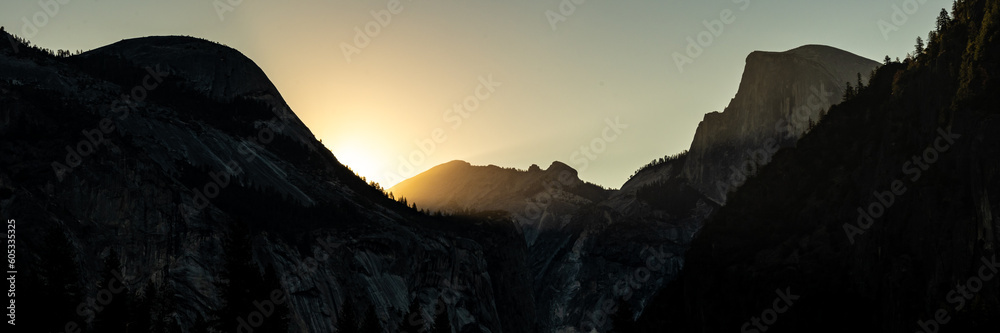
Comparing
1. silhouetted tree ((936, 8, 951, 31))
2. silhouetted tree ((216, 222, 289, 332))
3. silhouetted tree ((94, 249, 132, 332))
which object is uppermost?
silhouetted tree ((936, 8, 951, 31))

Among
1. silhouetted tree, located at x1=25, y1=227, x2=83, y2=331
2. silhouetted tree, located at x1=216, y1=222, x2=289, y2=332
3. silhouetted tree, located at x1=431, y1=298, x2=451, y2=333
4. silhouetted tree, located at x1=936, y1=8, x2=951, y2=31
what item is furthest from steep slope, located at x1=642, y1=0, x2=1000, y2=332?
silhouetted tree, located at x1=25, y1=227, x2=83, y2=331

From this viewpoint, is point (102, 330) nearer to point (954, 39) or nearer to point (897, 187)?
point (897, 187)

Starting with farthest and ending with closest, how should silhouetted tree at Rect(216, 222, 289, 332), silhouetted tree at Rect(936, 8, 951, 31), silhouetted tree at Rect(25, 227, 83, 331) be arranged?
silhouetted tree at Rect(936, 8, 951, 31) < silhouetted tree at Rect(25, 227, 83, 331) < silhouetted tree at Rect(216, 222, 289, 332)

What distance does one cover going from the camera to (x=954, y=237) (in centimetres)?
11969

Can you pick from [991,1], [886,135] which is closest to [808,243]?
[886,135]

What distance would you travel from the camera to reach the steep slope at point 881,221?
117188mm

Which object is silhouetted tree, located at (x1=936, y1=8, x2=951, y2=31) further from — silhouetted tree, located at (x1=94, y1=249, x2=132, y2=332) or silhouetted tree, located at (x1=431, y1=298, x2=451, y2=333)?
silhouetted tree, located at (x1=94, y1=249, x2=132, y2=332)

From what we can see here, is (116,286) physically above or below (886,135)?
below

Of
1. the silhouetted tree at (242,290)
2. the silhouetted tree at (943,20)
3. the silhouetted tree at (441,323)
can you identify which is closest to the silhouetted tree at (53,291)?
the silhouetted tree at (242,290)

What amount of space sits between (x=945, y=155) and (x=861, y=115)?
4761 cm

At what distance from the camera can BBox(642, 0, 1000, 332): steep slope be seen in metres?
117

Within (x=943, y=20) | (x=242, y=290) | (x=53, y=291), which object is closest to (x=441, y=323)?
(x=242, y=290)

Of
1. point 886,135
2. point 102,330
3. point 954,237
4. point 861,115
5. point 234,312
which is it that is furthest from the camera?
point 861,115

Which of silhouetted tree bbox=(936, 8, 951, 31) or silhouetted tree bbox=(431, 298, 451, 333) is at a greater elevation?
silhouetted tree bbox=(936, 8, 951, 31)
